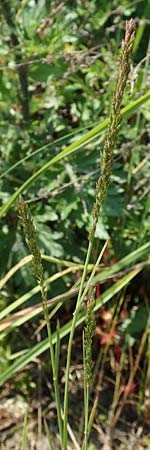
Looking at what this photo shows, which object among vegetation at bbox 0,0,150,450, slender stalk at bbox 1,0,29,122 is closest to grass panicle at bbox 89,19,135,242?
vegetation at bbox 0,0,150,450

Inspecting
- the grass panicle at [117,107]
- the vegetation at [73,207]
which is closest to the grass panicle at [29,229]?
the grass panicle at [117,107]

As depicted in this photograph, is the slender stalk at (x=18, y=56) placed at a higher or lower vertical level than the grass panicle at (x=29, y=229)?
higher

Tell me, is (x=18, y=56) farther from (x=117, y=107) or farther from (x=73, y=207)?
(x=117, y=107)

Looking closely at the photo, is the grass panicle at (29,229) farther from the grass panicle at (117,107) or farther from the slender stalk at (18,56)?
the slender stalk at (18,56)

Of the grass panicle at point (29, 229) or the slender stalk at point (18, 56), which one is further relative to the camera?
the slender stalk at point (18, 56)

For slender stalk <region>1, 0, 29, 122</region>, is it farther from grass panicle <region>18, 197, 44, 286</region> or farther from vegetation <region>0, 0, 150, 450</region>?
grass panicle <region>18, 197, 44, 286</region>

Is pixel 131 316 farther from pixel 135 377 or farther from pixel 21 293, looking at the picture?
pixel 21 293

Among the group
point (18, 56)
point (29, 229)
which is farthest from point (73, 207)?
point (29, 229)

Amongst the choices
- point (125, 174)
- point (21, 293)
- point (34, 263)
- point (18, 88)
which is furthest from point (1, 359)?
point (34, 263)
